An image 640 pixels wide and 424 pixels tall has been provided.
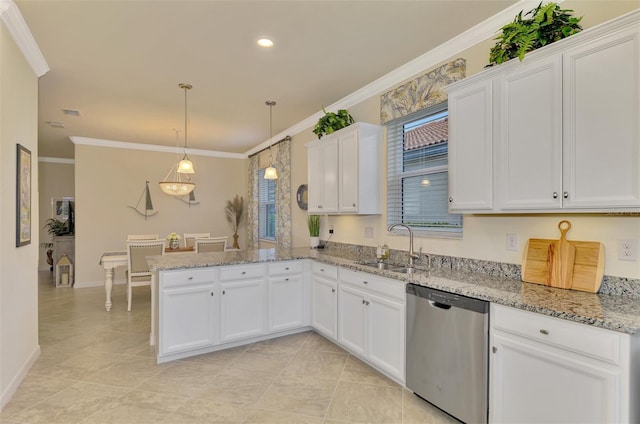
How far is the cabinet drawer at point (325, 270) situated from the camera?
3340mm

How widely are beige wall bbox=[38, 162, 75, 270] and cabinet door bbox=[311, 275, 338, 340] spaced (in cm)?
793

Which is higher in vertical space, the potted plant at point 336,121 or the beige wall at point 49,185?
the potted plant at point 336,121

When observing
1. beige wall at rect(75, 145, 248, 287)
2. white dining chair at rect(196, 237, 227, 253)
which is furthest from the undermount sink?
beige wall at rect(75, 145, 248, 287)

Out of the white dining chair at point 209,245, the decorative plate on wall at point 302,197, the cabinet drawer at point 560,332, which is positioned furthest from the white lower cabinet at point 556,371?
the white dining chair at point 209,245

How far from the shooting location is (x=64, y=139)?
6.26m

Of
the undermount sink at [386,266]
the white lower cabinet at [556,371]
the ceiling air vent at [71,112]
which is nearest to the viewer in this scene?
the white lower cabinet at [556,371]

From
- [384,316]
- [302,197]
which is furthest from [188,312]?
[302,197]

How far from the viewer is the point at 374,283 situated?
2787mm

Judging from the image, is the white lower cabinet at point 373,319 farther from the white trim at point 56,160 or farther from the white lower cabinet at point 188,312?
the white trim at point 56,160

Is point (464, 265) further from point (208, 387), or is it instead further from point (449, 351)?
point (208, 387)

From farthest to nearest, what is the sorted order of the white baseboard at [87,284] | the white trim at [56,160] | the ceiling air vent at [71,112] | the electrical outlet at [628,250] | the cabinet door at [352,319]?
1. the white trim at [56,160]
2. the white baseboard at [87,284]
3. the ceiling air vent at [71,112]
4. the cabinet door at [352,319]
5. the electrical outlet at [628,250]

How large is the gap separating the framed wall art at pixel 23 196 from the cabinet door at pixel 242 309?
1.60m

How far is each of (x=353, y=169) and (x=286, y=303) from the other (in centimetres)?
156

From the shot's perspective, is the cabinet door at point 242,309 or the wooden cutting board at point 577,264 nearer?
the wooden cutting board at point 577,264
